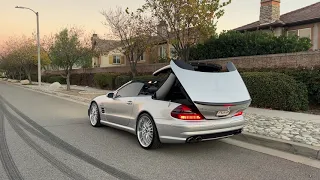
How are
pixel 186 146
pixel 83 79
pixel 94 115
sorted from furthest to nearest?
pixel 83 79, pixel 94 115, pixel 186 146

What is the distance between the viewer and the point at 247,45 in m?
16.2

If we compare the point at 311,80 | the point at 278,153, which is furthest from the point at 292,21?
the point at 278,153

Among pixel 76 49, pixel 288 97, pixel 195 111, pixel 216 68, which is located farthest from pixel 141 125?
pixel 76 49

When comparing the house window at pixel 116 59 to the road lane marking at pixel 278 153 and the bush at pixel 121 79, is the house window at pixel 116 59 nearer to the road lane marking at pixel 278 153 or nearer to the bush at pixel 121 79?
the bush at pixel 121 79

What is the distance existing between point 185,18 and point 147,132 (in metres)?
9.53

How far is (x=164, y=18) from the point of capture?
51.4 feet

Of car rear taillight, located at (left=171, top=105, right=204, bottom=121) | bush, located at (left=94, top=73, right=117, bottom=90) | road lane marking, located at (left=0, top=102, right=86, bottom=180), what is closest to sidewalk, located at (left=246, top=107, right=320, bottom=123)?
car rear taillight, located at (left=171, top=105, right=204, bottom=121)

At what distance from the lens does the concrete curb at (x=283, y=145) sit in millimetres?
5488

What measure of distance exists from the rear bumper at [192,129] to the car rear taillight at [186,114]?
3.1 inches

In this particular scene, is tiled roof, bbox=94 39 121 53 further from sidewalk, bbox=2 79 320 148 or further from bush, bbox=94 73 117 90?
sidewalk, bbox=2 79 320 148

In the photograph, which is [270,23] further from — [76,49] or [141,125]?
[141,125]

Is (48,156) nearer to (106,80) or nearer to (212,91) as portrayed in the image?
(212,91)

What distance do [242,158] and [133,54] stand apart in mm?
17714

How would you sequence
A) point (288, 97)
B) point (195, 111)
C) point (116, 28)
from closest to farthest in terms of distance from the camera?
point (195, 111), point (288, 97), point (116, 28)
